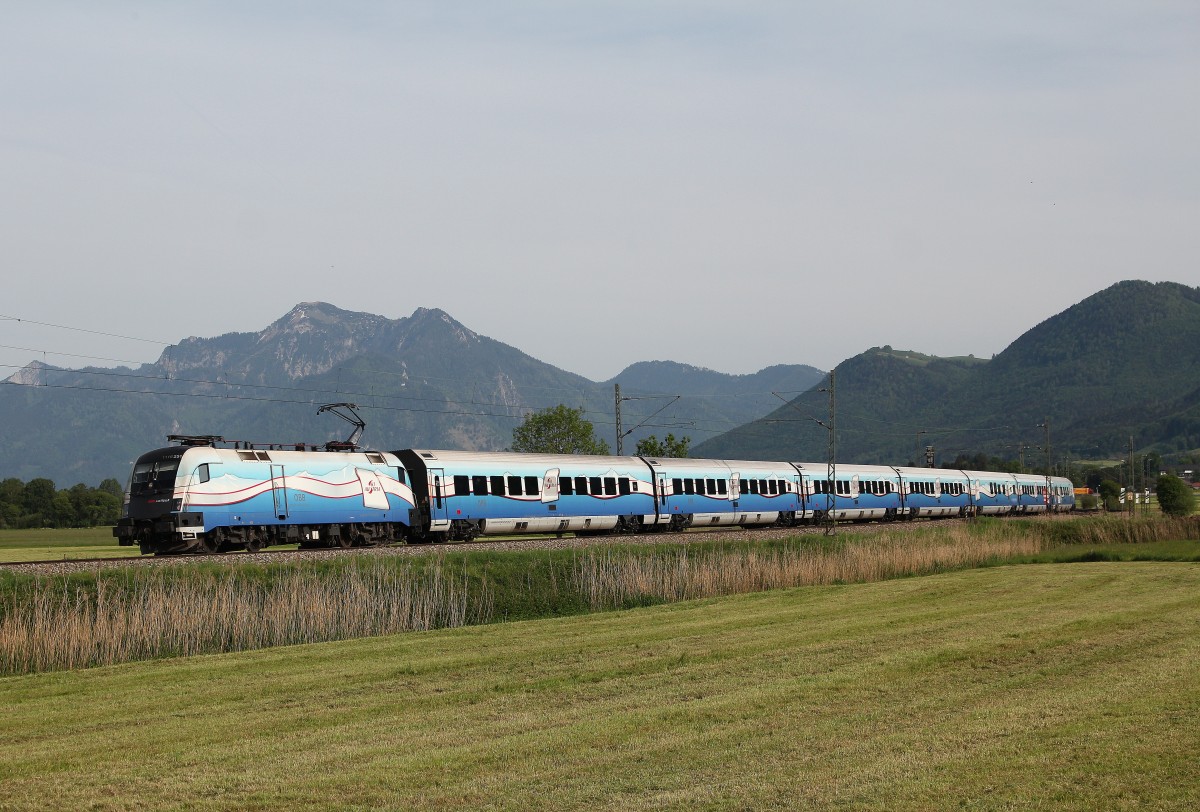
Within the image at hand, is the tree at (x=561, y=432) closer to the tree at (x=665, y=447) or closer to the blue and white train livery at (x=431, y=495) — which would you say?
the tree at (x=665, y=447)

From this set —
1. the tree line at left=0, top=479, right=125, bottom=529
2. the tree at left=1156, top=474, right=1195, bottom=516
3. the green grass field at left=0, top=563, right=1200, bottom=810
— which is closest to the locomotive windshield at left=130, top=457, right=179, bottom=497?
the green grass field at left=0, top=563, right=1200, bottom=810

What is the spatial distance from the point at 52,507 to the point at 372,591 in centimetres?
12124

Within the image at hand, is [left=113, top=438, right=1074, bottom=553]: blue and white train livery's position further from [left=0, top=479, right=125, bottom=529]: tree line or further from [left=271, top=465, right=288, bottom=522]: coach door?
[left=0, top=479, right=125, bottom=529]: tree line

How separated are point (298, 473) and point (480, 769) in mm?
29328

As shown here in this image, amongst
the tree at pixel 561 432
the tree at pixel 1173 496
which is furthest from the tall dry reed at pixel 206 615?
the tree at pixel 561 432

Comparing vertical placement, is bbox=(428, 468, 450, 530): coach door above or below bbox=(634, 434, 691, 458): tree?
below

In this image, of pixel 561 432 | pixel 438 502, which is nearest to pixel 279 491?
pixel 438 502

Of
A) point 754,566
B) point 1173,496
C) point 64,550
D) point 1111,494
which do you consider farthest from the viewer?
point 1111,494

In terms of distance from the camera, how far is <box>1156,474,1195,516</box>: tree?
106 metres

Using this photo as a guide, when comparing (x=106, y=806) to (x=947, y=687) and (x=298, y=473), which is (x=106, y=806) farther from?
(x=298, y=473)

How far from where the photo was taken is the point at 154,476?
36719 mm

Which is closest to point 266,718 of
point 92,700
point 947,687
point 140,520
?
point 92,700

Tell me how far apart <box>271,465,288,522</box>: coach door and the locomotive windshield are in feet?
11.4

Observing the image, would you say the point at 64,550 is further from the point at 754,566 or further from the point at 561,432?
the point at 561,432
